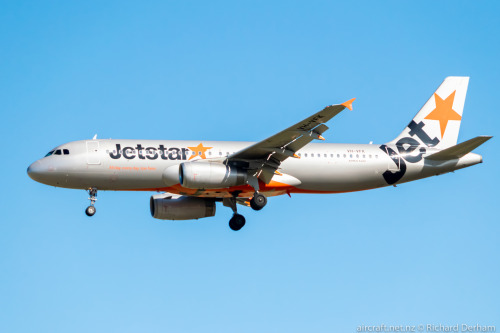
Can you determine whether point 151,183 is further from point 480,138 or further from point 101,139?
point 480,138

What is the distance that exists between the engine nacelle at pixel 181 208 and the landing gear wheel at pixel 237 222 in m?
1.67

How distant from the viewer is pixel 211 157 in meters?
39.6

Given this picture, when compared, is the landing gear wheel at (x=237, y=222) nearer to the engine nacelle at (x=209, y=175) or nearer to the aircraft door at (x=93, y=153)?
the engine nacelle at (x=209, y=175)

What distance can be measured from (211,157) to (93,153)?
565 centimetres

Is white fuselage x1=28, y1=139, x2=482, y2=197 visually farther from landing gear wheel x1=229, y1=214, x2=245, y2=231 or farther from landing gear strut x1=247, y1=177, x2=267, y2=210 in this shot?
landing gear wheel x1=229, y1=214, x2=245, y2=231

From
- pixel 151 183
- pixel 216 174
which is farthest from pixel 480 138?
pixel 151 183

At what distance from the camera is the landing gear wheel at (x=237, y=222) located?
4166 centimetres

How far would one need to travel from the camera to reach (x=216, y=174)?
37.7 metres

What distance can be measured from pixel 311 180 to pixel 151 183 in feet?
→ 26.2

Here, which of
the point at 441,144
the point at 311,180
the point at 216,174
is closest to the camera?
the point at 216,174

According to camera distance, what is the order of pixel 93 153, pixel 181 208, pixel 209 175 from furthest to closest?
pixel 181 208 → pixel 93 153 → pixel 209 175

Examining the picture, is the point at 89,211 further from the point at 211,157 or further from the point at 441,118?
the point at 441,118

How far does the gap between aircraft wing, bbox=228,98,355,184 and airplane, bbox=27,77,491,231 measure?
0.15 feet

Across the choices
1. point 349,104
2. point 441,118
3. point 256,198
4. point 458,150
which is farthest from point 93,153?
point 441,118
